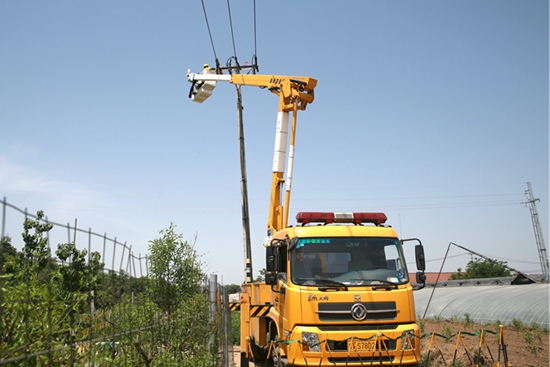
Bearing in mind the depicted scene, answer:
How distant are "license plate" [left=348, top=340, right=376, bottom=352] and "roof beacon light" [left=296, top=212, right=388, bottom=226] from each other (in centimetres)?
239

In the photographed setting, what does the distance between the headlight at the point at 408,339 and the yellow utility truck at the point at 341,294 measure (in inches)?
0.6

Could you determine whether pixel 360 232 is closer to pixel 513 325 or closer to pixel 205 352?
pixel 205 352

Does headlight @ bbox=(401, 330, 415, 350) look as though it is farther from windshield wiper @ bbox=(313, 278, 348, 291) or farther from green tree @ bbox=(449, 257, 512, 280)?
green tree @ bbox=(449, 257, 512, 280)

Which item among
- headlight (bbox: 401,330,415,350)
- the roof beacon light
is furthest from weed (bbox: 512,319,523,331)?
headlight (bbox: 401,330,415,350)

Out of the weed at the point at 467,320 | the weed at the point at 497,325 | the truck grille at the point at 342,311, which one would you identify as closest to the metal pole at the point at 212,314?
the truck grille at the point at 342,311

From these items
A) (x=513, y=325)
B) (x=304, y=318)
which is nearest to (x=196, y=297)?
(x=304, y=318)

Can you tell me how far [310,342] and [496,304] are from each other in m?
16.7

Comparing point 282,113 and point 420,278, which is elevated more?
point 282,113

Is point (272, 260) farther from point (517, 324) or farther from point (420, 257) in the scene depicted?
point (517, 324)

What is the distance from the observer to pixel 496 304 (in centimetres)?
2217

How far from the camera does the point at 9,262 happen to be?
102 inches

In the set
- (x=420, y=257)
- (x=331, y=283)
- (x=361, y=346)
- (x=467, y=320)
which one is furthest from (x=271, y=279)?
(x=467, y=320)

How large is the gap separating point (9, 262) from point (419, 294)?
1239 inches

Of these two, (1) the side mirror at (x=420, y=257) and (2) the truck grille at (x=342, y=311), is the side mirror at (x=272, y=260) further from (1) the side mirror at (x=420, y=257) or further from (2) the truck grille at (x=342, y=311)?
(1) the side mirror at (x=420, y=257)
